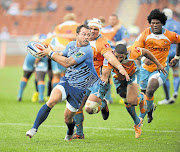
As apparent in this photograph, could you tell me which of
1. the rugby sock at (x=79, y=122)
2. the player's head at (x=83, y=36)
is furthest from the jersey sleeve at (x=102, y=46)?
the rugby sock at (x=79, y=122)

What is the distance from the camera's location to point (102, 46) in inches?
267

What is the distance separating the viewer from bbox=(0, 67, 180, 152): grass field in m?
5.57

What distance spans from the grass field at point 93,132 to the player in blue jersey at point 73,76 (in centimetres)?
43

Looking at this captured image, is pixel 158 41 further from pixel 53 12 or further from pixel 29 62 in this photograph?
pixel 53 12

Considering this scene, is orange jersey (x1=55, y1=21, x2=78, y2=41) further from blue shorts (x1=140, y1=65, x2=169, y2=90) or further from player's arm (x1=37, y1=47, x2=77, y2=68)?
Answer: player's arm (x1=37, y1=47, x2=77, y2=68)

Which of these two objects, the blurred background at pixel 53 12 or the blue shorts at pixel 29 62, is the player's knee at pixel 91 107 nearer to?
the blue shorts at pixel 29 62

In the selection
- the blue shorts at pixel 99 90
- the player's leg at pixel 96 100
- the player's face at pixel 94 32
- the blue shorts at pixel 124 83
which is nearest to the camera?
the player's leg at pixel 96 100

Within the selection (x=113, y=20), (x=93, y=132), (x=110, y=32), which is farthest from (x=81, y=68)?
(x=110, y=32)

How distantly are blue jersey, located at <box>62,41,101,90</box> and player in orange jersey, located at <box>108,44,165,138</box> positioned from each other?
0.64m

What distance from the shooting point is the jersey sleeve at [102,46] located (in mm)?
6637

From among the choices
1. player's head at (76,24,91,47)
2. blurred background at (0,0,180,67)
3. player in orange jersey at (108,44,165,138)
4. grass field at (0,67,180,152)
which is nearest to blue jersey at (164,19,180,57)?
grass field at (0,67,180,152)

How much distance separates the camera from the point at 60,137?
646 centimetres

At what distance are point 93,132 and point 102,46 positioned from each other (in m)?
1.57

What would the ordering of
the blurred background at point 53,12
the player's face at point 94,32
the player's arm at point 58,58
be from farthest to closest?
the blurred background at point 53,12, the player's face at point 94,32, the player's arm at point 58,58
